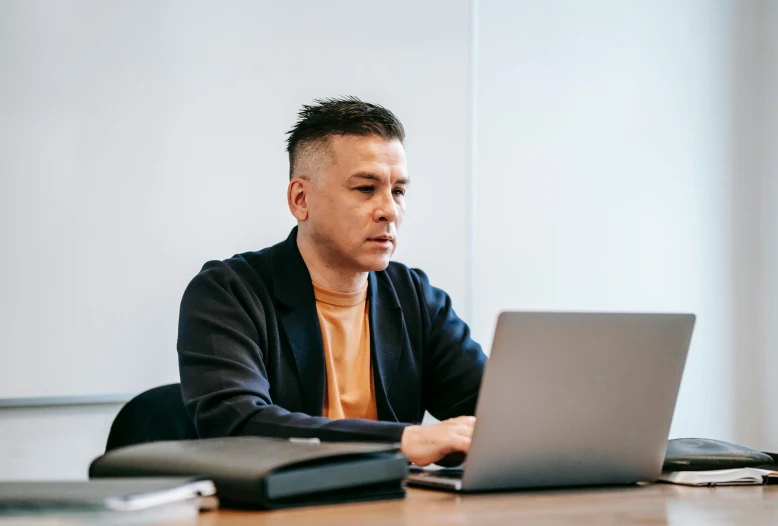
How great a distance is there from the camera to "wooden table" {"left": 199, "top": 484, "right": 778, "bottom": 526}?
3.43 feet

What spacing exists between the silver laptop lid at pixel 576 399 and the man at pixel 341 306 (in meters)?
0.59

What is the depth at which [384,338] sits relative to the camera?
6.75 feet

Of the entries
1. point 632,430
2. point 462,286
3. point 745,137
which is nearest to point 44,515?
point 632,430

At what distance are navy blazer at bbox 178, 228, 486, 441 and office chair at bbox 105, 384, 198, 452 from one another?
5.8 inches

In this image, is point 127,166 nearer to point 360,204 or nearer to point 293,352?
point 360,204

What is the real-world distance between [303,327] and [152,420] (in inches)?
13.4

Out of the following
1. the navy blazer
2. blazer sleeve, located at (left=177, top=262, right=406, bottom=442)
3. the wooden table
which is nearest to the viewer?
the wooden table

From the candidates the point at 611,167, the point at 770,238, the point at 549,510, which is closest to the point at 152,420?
the point at 549,510

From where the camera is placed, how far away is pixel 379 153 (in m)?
2.06

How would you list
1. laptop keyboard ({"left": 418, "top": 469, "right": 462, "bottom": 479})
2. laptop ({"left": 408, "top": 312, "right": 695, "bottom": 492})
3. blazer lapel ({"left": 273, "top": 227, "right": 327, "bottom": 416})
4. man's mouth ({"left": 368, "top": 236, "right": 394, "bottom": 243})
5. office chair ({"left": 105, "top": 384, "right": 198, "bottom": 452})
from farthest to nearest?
man's mouth ({"left": 368, "top": 236, "right": 394, "bottom": 243})
blazer lapel ({"left": 273, "top": 227, "right": 327, "bottom": 416})
office chair ({"left": 105, "top": 384, "right": 198, "bottom": 452})
laptop keyboard ({"left": 418, "top": 469, "right": 462, "bottom": 479})
laptop ({"left": 408, "top": 312, "right": 695, "bottom": 492})

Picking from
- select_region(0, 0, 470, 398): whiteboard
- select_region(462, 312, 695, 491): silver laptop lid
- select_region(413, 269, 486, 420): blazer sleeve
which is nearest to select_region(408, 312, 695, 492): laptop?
select_region(462, 312, 695, 491): silver laptop lid

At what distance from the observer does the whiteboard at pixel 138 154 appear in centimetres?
248

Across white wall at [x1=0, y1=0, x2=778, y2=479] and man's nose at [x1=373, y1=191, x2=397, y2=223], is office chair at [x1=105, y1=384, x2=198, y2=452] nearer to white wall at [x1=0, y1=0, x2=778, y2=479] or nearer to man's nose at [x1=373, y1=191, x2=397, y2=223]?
man's nose at [x1=373, y1=191, x2=397, y2=223]

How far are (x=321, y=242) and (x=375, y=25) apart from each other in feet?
3.99
